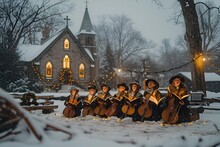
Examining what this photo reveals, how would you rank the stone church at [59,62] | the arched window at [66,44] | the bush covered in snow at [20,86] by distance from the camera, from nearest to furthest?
the bush covered in snow at [20,86] < the stone church at [59,62] < the arched window at [66,44]

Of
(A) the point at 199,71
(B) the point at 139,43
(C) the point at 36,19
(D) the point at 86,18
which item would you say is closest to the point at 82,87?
(C) the point at 36,19

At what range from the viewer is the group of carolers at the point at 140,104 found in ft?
24.9

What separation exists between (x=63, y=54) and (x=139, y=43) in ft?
62.6

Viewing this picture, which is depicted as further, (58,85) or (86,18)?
(86,18)

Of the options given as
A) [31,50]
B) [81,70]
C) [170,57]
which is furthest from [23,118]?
[170,57]

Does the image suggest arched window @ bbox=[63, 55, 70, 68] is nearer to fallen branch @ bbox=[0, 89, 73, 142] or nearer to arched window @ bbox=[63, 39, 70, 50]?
arched window @ bbox=[63, 39, 70, 50]

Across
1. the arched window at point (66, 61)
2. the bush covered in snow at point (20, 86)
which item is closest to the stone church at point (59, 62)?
the arched window at point (66, 61)

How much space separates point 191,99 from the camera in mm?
10820

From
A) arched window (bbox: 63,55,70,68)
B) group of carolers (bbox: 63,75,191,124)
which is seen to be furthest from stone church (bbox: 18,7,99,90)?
group of carolers (bbox: 63,75,191,124)

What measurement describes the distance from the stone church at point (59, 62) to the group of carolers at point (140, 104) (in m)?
23.7

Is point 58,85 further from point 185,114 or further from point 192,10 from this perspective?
point 185,114

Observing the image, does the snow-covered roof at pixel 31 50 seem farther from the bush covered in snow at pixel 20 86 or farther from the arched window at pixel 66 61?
the bush covered in snow at pixel 20 86

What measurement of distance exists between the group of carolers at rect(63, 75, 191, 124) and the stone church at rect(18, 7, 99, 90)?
2371 cm

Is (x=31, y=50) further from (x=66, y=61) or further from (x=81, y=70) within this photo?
(x=81, y=70)
